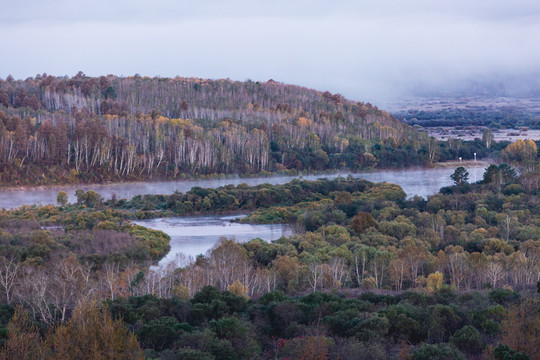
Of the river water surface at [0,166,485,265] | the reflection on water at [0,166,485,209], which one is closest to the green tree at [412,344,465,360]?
the river water surface at [0,166,485,265]

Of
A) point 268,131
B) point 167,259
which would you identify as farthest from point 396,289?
point 268,131

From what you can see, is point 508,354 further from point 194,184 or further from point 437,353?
point 194,184

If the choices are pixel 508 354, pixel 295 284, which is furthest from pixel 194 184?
pixel 508 354

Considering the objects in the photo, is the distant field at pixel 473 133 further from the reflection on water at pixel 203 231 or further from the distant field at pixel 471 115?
the reflection on water at pixel 203 231

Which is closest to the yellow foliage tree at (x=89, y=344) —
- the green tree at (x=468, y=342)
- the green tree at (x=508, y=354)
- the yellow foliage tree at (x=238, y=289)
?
the green tree at (x=508, y=354)

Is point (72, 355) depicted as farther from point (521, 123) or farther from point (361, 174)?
point (521, 123)

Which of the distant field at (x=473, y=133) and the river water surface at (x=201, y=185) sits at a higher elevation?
the distant field at (x=473, y=133)

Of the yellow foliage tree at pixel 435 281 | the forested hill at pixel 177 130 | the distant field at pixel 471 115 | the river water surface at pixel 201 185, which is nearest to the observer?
the yellow foliage tree at pixel 435 281

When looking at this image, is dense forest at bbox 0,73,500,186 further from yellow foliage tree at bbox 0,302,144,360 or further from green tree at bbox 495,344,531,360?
green tree at bbox 495,344,531,360
